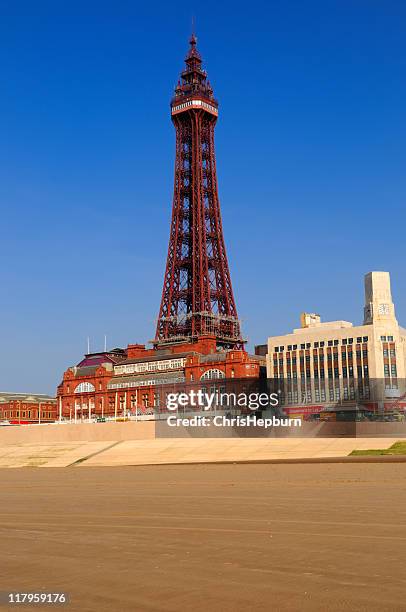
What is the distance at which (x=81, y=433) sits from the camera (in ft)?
200

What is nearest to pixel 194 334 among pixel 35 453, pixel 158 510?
pixel 35 453

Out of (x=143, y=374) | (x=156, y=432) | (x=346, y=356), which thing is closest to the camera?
(x=156, y=432)

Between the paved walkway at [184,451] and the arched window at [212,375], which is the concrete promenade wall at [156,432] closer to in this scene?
the paved walkway at [184,451]

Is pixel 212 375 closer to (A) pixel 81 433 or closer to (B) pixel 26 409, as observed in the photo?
(A) pixel 81 433

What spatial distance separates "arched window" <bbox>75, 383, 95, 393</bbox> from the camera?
136 meters

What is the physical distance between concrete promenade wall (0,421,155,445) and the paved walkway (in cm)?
667

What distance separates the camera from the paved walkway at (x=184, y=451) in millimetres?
41031

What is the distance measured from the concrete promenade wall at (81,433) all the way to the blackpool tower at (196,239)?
68.7m

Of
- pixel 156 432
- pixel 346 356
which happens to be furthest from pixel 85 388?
pixel 156 432

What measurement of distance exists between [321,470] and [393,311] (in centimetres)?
8616

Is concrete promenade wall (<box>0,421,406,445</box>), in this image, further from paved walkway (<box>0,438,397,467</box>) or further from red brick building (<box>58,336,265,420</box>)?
red brick building (<box>58,336,265,420</box>)

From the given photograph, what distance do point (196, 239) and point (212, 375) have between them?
3638cm

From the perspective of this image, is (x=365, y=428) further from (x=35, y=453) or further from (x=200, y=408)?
(x=200, y=408)

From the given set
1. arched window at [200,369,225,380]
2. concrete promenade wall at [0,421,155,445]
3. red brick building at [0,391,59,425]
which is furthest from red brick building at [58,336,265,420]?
concrete promenade wall at [0,421,155,445]
